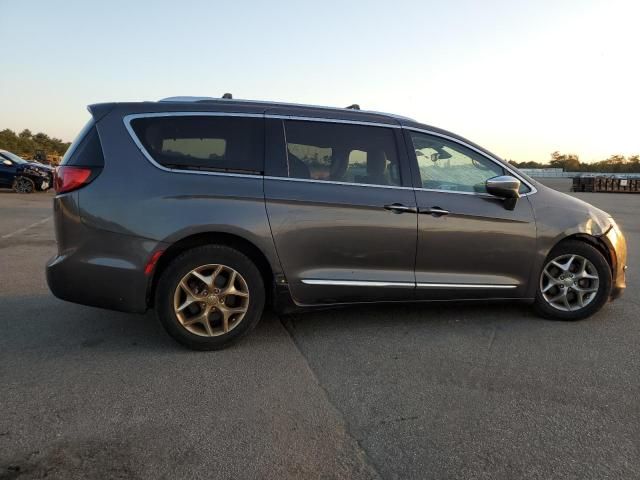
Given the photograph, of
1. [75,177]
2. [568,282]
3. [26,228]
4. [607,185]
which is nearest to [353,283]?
[568,282]

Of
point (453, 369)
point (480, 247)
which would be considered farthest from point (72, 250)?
point (480, 247)

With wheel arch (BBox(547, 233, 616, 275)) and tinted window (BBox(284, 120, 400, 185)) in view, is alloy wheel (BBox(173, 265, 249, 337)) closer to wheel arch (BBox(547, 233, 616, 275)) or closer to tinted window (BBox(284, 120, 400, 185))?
tinted window (BBox(284, 120, 400, 185))

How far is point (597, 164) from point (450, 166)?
91.5 m

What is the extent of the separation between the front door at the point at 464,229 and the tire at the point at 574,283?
0.30m

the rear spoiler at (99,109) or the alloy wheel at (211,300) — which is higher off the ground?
the rear spoiler at (99,109)

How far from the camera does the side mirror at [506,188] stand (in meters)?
4.05

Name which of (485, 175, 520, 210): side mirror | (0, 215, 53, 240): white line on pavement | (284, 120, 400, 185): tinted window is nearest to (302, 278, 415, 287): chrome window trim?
(284, 120, 400, 185): tinted window

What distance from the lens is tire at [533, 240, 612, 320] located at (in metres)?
4.39

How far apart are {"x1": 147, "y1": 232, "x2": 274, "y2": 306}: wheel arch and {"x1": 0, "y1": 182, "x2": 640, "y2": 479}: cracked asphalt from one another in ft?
1.72

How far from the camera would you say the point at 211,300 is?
3582 mm

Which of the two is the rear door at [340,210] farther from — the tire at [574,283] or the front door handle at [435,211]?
the tire at [574,283]

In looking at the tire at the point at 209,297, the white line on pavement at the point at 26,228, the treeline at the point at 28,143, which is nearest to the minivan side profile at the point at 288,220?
the tire at the point at 209,297

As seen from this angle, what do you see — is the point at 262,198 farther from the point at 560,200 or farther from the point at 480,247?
the point at 560,200

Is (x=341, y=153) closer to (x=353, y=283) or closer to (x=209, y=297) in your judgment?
(x=353, y=283)
